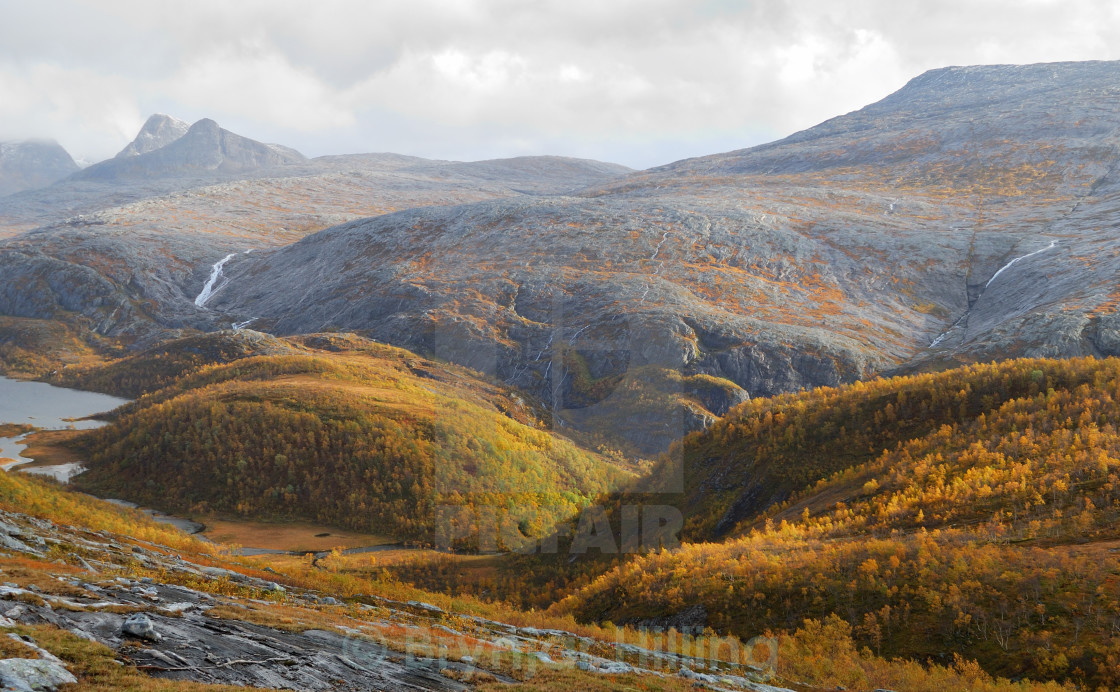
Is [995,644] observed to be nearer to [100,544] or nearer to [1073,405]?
[1073,405]

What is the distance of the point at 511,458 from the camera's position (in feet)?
200

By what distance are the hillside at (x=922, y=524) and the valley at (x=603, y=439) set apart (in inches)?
6.1

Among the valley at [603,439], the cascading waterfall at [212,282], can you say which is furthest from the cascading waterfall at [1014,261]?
the cascading waterfall at [212,282]

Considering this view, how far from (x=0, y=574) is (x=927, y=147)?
596 ft

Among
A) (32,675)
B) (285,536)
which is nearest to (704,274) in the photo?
(285,536)

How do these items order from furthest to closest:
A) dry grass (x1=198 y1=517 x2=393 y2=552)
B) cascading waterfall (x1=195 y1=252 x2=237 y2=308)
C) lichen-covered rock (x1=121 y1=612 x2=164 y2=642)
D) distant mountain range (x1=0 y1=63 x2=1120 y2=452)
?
cascading waterfall (x1=195 y1=252 x2=237 y2=308) → distant mountain range (x1=0 y1=63 x2=1120 y2=452) → dry grass (x1=198 y1=517 x2=393 y2=552) → lichen-covered rock (x1=121 y1=612 x2=164 y2=642)

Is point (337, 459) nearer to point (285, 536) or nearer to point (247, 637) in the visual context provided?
point (285, 536)

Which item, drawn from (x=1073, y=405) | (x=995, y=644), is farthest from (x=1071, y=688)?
(x=1073, y=405)

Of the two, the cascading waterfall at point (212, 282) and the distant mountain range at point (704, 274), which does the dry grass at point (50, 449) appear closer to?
the distant mountain range at point (704, 274)

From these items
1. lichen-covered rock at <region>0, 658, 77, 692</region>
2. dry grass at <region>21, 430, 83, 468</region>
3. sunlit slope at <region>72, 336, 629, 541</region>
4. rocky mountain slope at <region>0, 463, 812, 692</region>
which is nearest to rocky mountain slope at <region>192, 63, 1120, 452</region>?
sunlit slope at <region>72, 336, 629, 541</region>

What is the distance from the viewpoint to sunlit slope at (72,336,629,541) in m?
52.3

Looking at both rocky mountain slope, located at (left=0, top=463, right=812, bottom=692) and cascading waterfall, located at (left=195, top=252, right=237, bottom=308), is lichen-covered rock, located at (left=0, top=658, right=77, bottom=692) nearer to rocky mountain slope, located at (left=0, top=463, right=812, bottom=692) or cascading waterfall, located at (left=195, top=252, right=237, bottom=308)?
rocky mountain slope, located at (left=0, top=463, right=812, bottom=692)

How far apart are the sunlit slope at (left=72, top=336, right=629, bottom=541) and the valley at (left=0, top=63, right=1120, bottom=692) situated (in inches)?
12.0

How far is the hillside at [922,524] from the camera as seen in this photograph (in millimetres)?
18234
